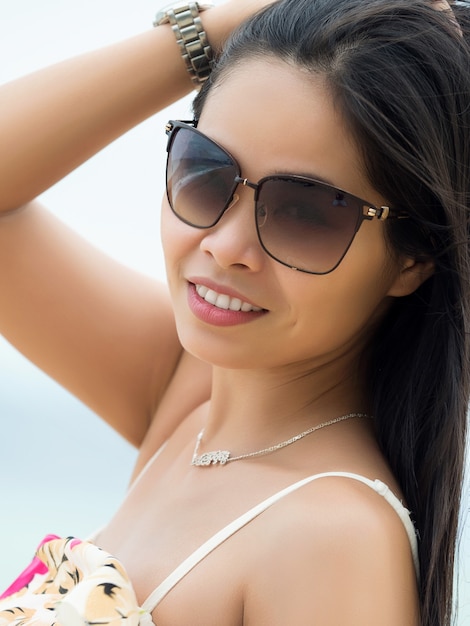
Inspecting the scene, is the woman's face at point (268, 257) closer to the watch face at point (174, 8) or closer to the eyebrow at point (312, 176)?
the eyebrow at point (312, 176)

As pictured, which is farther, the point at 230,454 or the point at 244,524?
the point at 230,454

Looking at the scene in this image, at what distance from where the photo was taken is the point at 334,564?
1.23 meters

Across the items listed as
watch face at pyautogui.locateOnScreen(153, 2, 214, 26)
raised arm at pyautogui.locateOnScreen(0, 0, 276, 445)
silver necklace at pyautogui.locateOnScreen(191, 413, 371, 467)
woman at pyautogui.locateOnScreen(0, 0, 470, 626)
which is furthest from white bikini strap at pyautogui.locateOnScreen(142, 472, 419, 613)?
watch face at pyautogui.locateOnScreen(153, 2, 214, 26)

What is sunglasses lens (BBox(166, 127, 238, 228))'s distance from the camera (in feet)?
4.64

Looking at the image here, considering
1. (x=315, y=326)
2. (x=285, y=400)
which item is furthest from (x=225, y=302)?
(x=285, y=400)

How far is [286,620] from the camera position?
4.02 feet

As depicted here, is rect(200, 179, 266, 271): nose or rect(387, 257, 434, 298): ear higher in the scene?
rect(200, 179, 266, 271): nose

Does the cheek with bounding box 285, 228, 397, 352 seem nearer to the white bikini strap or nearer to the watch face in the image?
the white bikini strap

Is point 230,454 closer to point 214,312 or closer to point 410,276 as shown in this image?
point 214,312

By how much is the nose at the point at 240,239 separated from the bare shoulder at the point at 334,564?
339mm

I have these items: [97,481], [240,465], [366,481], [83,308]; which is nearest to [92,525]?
[97,481]

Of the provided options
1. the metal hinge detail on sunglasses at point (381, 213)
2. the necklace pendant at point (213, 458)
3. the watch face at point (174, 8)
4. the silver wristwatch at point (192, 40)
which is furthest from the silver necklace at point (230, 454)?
the watch face at point (174, 8)

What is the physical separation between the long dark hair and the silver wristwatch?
0.21 meters

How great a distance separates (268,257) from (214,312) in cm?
13
